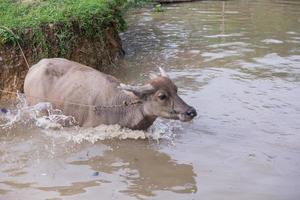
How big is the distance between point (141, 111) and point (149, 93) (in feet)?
0.99

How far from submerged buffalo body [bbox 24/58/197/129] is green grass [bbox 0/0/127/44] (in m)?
1.43

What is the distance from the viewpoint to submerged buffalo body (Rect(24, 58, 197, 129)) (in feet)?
21.7

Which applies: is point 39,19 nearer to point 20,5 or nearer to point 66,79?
point 20,5

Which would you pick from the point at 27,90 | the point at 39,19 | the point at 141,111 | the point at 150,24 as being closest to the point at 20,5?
the point at 39,19

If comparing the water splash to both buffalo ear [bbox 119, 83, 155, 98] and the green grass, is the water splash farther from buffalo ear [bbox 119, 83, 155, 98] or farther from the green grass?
the green grass

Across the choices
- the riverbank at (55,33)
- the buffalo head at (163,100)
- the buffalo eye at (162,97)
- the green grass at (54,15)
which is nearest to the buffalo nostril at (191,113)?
the buffalo head at (163,100)

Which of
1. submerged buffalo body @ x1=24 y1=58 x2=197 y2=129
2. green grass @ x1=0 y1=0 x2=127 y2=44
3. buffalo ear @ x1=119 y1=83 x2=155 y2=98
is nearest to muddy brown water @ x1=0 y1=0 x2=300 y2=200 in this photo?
submerged buffalo body @ x1=24 y1=58 x2=197 y2=129

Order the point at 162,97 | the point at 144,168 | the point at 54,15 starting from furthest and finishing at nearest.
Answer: the point at 54,15 < the point at 162,97 < the point at 144,168

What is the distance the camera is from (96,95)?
6996 millimetres

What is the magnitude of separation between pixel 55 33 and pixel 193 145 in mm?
3340

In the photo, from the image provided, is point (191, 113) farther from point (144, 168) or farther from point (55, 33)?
point (55, 33)

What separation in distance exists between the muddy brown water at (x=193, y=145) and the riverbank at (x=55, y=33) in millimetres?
636

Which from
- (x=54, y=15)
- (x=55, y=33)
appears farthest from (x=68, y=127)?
(x=54, y=15)

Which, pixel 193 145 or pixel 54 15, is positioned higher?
pixel 54 15
